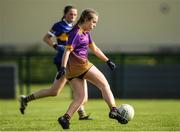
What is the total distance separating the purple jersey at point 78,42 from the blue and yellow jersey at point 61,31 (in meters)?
2.09

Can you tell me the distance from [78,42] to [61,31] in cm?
244

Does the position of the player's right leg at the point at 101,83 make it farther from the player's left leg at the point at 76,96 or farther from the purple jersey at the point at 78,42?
the purple jersey at the point at 78,42

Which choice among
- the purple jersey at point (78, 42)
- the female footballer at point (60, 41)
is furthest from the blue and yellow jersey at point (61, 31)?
the purple jersey at point (78, 42)

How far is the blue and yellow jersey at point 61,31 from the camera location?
45.5ft

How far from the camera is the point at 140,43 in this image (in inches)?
1684

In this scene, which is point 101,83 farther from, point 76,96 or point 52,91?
point 52,91

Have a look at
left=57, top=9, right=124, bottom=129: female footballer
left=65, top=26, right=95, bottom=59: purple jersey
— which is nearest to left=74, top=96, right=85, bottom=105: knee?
left=57, top=9, right=124, bottom=129: female footballer

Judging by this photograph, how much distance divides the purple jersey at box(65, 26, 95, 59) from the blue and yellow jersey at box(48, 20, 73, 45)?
2088mm

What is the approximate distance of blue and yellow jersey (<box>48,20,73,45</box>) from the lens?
1387 cm

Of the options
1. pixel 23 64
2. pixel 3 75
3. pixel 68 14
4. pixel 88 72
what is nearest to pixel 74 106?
pixel 88 72

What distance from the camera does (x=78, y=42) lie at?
1150cm

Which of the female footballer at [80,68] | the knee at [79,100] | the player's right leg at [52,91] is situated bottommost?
the player's right leg at [52,91]

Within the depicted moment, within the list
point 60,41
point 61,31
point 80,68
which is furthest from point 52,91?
point 80,68

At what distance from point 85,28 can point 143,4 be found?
31.0 meters
